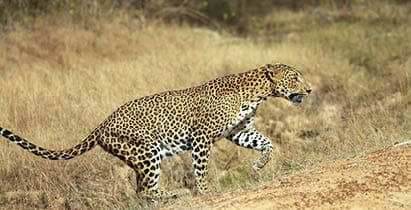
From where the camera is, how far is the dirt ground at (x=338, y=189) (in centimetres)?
676

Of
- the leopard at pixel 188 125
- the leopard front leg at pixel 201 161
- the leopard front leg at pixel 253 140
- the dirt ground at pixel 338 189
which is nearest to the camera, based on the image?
the dirt ground at pixel 338 189

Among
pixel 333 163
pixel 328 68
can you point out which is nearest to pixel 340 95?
pixel 328 68

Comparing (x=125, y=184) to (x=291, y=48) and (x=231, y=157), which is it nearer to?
(x=231, y=157)

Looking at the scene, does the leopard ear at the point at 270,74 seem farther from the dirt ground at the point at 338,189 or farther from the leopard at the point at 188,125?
the dirt ground at the point at 338,189

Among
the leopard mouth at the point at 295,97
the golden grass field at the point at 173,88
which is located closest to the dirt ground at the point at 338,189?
the golden grass field at the point at 173,88

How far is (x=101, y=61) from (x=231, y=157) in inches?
187

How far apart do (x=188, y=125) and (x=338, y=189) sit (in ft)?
11.7

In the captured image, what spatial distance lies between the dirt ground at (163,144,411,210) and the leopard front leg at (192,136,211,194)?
2.12m

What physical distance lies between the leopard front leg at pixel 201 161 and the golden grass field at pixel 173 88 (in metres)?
0.35

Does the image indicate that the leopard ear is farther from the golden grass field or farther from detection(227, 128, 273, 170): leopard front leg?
the golden grass field

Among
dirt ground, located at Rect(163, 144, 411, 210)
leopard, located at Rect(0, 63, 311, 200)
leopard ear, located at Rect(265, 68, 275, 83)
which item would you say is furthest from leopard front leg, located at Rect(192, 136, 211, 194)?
dirt ground, located at Rect(163, 144, 411, 210)

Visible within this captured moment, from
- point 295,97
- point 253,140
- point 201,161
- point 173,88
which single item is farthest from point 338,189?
point 173,88

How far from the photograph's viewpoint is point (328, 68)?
17.5 metres

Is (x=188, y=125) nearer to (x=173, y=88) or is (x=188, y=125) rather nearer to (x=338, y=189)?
(x=338, y=189)
